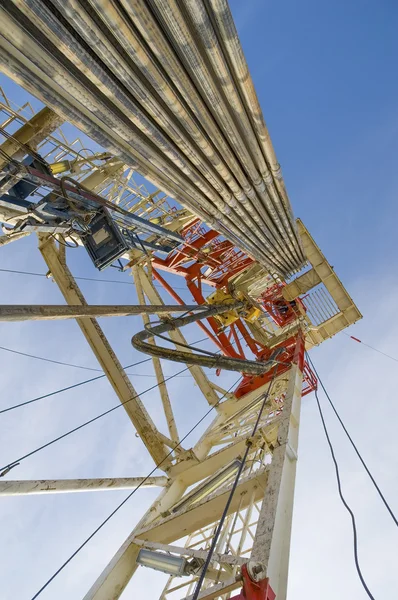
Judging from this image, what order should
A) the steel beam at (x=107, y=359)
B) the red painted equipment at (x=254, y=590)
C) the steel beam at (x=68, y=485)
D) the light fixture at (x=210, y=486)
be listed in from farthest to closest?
the steel beam at (x=107, y=359) → the light fixture at (x=210, y=486) → the steel beam at (x=68, y=485) → the red painted equipment at (x=254, y=590)

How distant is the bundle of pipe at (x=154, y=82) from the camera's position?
12.4 feet

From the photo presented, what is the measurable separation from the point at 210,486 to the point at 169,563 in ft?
6.42

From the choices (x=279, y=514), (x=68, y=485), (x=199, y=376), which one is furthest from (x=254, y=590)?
(x=199, y=376)

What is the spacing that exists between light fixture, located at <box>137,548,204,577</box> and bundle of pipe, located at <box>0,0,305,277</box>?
17.2ft

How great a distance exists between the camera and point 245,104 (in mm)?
6000

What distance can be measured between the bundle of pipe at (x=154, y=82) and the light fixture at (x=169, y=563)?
5236 mm

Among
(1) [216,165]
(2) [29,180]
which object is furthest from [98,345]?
(1) [216,165]

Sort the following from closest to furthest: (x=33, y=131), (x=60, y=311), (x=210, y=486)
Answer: (x=60, y=311)
(x=33, y=131)
(x=210, y=486)

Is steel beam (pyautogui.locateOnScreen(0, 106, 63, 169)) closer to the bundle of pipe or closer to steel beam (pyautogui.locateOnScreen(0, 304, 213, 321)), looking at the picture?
the bundle of pipe

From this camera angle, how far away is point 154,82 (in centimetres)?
472

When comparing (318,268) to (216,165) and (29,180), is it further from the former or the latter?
(29,180)

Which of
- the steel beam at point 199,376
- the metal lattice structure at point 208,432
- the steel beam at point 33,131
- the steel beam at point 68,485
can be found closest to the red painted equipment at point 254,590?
the metal lattice structure at point 208,432

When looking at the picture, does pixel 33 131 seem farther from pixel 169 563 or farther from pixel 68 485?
pixel 169 563

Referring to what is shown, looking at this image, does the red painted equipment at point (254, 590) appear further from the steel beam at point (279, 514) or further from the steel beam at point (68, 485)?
the steel beam at point (68, 485)
